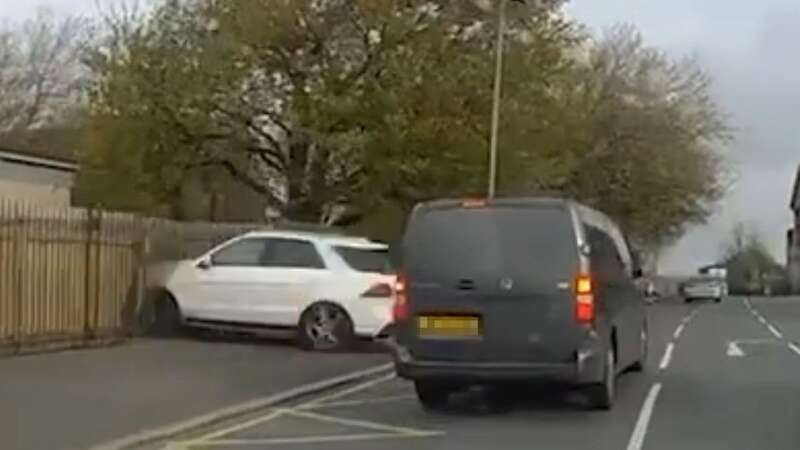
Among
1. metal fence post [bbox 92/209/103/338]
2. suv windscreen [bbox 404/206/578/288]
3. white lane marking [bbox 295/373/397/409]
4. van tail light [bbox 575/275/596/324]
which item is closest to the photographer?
van tail light [bbox 575/275/596/324]

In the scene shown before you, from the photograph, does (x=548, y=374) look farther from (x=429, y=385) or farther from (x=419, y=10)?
(x=419, y=10)

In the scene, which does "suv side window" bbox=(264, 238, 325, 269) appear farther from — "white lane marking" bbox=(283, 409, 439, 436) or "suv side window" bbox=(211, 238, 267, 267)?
"white lane marking" bbox=(283, 409, 439, 436)

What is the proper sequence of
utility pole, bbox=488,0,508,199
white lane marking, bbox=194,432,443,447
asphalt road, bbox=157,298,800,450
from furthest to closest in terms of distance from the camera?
utility pole, bbox=488,0,508,199 → asphalt road, bbox=157,298,800,450 → white lane marking, bbox=194,432,443,447

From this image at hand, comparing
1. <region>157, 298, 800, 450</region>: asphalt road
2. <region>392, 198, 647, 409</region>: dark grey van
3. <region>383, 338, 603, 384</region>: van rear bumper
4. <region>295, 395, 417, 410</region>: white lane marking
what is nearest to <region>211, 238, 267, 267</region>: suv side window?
<region>157, 298, 800, 450</region>: asphalt road

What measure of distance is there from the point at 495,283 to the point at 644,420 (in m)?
1.82

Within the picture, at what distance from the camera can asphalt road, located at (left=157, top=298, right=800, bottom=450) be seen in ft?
43.8

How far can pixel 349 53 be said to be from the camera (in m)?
36.1

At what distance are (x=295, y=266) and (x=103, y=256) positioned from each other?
9.01 feet

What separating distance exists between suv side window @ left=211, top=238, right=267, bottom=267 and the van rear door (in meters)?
8.34

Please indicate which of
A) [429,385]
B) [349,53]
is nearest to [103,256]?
[429,385]

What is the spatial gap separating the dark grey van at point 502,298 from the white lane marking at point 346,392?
1.40 meters

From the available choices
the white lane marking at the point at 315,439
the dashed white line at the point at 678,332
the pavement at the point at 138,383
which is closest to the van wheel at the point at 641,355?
the pavement at the point at 138,383

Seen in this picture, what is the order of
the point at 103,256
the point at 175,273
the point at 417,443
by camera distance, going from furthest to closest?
the point at 175,273 → the point at 103,256 → the point at 417,443

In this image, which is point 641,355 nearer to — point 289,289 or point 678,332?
point 289,289
